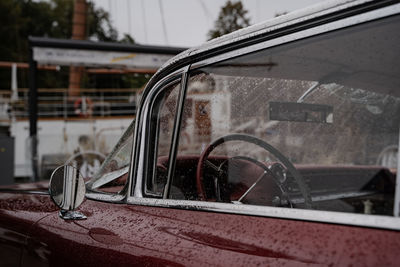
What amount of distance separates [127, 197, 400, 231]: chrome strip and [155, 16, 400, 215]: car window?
0.49 ft

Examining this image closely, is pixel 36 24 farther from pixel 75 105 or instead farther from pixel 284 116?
pixel 284 116

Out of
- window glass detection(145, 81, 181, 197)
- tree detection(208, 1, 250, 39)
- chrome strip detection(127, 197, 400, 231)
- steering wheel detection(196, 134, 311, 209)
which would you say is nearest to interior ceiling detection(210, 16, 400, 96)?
window glass detection(145, 81, 181, 197)

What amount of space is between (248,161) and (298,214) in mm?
611

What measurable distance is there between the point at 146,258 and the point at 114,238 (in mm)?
206

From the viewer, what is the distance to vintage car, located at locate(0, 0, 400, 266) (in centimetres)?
104

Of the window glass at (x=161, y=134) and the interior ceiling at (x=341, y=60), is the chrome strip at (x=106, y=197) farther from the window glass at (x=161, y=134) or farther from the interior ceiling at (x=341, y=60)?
the interior ceiling at (x=341, y=60)

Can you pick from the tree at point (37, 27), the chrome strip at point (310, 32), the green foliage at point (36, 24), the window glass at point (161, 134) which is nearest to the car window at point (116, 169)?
the window glass at point (161, 134)

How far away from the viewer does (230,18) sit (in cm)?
943

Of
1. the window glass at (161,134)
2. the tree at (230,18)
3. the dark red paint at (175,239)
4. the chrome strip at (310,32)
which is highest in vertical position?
the tree at (230,18)

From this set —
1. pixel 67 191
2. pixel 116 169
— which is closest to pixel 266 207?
pixel 67 191

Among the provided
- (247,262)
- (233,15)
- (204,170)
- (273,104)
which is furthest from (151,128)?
(233,15)

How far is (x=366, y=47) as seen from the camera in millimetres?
1173

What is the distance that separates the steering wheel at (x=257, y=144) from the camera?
1.62 metres

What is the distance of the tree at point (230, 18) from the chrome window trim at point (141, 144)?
717 centimetres
